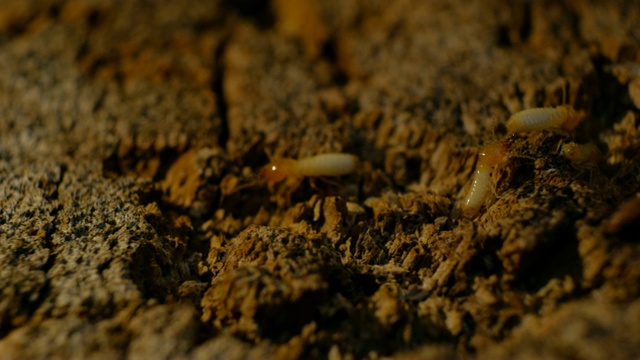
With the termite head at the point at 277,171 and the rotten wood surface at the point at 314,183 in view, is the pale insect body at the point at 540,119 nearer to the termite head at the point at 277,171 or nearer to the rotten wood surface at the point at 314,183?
the rotten wood surface at the point at 314,183

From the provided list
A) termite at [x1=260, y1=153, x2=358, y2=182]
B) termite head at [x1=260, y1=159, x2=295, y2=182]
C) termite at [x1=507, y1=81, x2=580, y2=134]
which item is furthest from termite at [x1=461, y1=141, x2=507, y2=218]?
termite head at [x1=260, y1=159, x2=295, y2=182]

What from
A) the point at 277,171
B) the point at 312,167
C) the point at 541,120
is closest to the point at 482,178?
the point at 541,120

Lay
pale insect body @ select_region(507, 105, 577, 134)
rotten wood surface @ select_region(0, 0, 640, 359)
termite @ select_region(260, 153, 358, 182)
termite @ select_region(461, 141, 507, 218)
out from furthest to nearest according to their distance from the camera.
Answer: termite @ select_region(260, 153, 358, 182)
pale insect body @ select_region(507, 105, 577, 134)
termite @ select_region(461, 141, 507, 218)
rotten wood surface @ select_region(0, 0, 640, 359)

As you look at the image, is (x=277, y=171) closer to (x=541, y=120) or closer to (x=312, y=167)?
(x=312, y=167)

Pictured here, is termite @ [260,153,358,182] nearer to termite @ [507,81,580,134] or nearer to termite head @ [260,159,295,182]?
termite head @ [260,159,295,182]

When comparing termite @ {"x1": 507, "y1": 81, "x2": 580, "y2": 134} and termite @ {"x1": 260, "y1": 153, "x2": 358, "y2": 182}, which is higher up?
termite @ {"x1": 507, "y1": 81, "x2": 580, "y2": 134}
